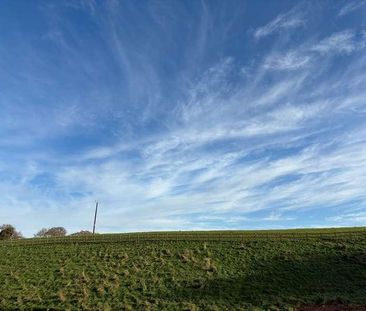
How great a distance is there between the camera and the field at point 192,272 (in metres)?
35.8

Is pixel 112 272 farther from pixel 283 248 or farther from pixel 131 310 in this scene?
pixel 283 248

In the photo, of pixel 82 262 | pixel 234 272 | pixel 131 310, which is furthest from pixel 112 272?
pixel 234 272

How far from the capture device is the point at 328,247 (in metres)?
47.2

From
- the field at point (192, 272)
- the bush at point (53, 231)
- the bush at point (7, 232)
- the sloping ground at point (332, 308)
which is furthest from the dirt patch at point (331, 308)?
the bush at point (53, 231)

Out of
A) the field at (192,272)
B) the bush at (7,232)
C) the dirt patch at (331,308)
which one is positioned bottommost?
the dirt patch at (331,308)

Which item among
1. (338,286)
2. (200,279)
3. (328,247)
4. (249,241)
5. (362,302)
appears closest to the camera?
(362,302)

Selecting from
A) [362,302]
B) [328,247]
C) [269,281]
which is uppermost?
[328,247]

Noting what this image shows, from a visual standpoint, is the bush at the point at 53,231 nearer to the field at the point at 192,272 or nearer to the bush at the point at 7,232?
the bush at the point at 7,232

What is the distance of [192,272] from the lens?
4206cm

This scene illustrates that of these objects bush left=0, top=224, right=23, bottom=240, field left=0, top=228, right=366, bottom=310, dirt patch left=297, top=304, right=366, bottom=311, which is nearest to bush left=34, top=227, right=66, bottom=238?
bush left=0, top=224, right=23, bottom=240

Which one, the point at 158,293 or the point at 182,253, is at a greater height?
the point at 182,253

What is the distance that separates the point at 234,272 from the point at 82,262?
18.0 meters

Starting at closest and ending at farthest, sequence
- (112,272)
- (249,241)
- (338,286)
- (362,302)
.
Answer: (362,302) → (338,286) → (112,272) → (249,241)

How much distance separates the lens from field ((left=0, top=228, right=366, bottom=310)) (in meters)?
35.8
